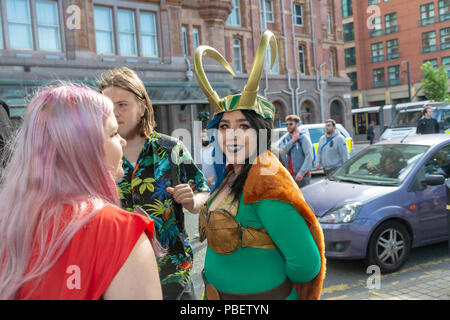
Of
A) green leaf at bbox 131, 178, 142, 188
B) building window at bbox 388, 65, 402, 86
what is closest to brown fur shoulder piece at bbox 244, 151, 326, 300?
green leaf at bbox 131, 178, 142, 188

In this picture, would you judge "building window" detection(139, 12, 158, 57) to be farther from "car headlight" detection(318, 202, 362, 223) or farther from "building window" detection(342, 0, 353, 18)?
"building window" detection(342, 0, 353, 18)

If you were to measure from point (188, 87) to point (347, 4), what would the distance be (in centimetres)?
3545

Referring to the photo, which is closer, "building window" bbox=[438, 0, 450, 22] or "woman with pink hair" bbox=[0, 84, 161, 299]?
"woman with pink hair" bbox=[0, 84, 161, 299]

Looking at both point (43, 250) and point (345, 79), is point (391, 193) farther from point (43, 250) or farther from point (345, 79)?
point (345, 79)

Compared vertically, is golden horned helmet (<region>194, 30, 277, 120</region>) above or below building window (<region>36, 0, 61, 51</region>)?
below

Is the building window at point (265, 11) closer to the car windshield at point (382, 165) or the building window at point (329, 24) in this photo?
the building window at point (329, 24)

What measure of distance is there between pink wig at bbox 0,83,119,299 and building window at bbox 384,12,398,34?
56.0 metres

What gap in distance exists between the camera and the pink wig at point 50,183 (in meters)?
1.10

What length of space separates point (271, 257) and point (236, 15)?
28021mm

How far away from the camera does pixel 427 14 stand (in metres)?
48.2

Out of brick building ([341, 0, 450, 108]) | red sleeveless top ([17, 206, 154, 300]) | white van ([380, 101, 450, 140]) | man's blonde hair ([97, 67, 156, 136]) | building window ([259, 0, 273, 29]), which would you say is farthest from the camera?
brick building ([341, 0, 450, 108])

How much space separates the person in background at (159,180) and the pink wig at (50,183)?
1.03 m

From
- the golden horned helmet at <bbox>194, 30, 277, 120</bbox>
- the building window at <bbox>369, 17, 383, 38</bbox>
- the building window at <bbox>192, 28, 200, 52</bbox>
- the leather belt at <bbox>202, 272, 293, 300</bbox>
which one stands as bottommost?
the leather belt at <bbox>202, 272, 293, 300</bbox>

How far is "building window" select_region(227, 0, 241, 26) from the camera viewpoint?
1088 inches
